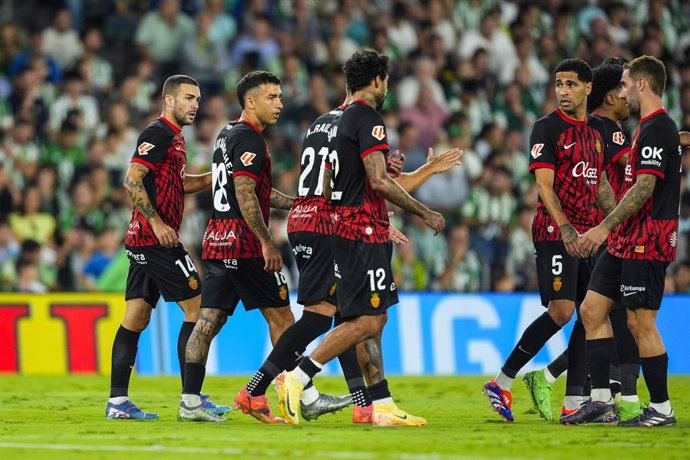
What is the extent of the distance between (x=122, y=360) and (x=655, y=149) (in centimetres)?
447

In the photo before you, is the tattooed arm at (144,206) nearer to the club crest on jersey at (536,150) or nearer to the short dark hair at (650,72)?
the club crest on jersey at (536,150)

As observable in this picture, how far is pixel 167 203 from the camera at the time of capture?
35.7ft

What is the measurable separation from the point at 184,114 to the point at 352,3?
40.9 feet

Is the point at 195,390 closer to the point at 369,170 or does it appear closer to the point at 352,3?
the point at 369,170

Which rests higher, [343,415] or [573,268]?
[573,268]

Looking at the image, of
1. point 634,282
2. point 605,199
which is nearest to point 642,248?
point 634,282

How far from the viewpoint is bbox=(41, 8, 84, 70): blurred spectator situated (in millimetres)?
20469

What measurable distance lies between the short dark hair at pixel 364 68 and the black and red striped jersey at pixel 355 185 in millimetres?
154

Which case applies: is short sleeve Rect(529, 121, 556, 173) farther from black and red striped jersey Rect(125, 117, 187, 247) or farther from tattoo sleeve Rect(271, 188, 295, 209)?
black and red striped jersey Rect(125, 117, 187, 247)

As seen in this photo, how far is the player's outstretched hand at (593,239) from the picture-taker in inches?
385

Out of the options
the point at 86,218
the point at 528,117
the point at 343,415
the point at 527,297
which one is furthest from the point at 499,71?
the point at 343,415

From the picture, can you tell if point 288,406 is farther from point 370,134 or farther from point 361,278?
point 370,134

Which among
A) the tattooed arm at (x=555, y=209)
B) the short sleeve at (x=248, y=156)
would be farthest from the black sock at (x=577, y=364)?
the short sleeve at (x=248, y=156)

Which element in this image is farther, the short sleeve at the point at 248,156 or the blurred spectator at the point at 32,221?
the blurred spectator at the point at 32,221
